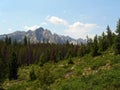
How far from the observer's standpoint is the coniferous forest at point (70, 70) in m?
39.4

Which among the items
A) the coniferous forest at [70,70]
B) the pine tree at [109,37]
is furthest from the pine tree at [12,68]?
the pine tree at [109,37]

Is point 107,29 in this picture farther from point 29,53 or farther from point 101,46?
point 29,53

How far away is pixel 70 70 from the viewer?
68.8 meters

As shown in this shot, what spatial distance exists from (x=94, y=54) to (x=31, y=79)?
30.9 metres

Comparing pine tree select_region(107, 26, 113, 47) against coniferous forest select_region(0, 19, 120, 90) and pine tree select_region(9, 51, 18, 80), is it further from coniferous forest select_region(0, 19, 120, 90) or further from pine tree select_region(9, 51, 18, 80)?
pine tree select_region(9, 51, 18, 80)

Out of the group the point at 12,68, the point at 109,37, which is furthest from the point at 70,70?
the point at 109,37

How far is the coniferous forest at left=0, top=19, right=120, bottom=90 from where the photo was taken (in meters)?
39.4

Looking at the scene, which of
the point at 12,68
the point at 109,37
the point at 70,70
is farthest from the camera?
the point at 109,37

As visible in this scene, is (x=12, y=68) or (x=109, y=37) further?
(x=109, y=37)

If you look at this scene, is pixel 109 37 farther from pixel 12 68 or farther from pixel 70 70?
pixel 12 68

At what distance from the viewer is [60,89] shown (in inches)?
1533

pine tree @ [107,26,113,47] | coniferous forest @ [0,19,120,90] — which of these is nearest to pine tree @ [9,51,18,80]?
coniferous forest @ [0,19,120,90]

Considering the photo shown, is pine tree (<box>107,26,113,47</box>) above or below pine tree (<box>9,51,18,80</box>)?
above

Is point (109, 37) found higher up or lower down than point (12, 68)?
higher up
